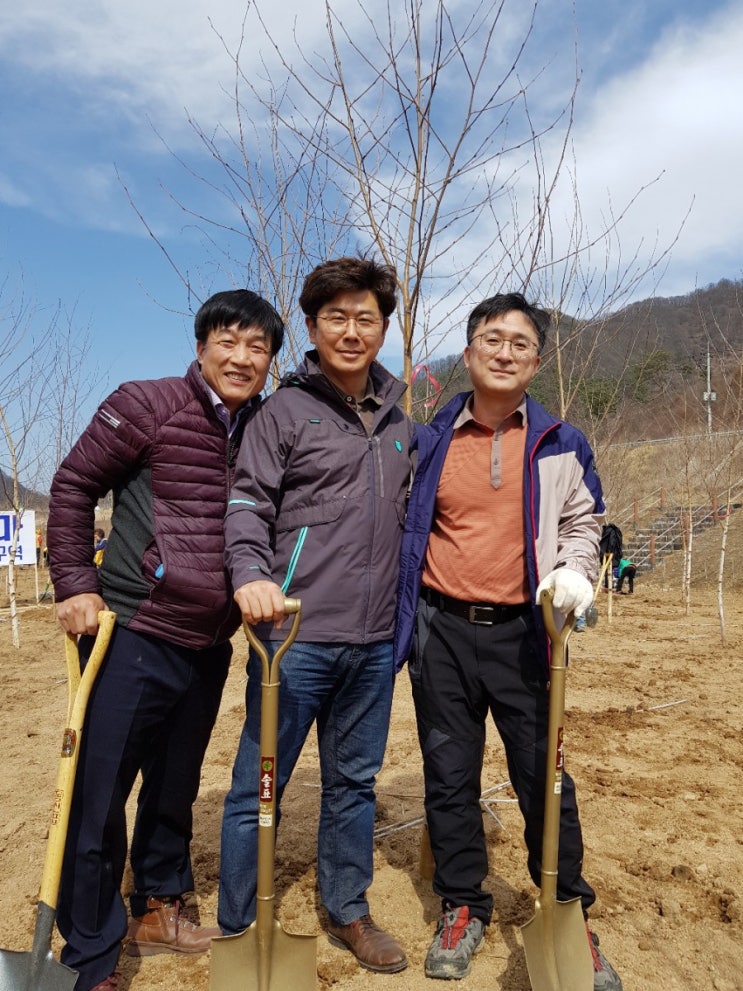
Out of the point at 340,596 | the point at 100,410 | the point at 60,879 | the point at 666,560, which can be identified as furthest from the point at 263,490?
the point at 666,560

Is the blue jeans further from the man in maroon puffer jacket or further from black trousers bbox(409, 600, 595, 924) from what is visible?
the man in maroon puffer jacket

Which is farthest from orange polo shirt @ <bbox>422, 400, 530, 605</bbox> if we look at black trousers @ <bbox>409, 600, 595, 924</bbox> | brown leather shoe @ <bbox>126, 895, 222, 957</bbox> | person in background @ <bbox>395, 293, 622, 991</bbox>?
brown leather shoe @ <bbox>126, 895, 222, 957</bbox>

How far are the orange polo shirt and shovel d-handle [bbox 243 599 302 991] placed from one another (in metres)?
→ 0.59

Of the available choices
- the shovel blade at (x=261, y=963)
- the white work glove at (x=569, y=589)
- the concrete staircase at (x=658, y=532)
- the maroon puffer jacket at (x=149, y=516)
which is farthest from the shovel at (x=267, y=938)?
the concrete staircase at (x=658, y=532)

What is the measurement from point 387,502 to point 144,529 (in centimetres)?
76

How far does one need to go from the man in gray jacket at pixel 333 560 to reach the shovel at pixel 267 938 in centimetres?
14

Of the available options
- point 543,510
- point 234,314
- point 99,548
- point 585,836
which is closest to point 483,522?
point 543,510

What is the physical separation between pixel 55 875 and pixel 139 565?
87 centimetres

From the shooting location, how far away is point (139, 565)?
2.25m

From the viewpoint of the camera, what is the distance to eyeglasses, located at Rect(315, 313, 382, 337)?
2383 mm

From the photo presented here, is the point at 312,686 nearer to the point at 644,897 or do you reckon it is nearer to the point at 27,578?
the point at 644,897

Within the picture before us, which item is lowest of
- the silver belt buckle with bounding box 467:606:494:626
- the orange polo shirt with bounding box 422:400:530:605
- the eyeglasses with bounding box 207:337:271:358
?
the silver belt buckle with bounding box 467:606:494:626

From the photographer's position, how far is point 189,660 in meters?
2.36

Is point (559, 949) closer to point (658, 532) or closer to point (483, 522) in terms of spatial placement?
point (483, 522)
